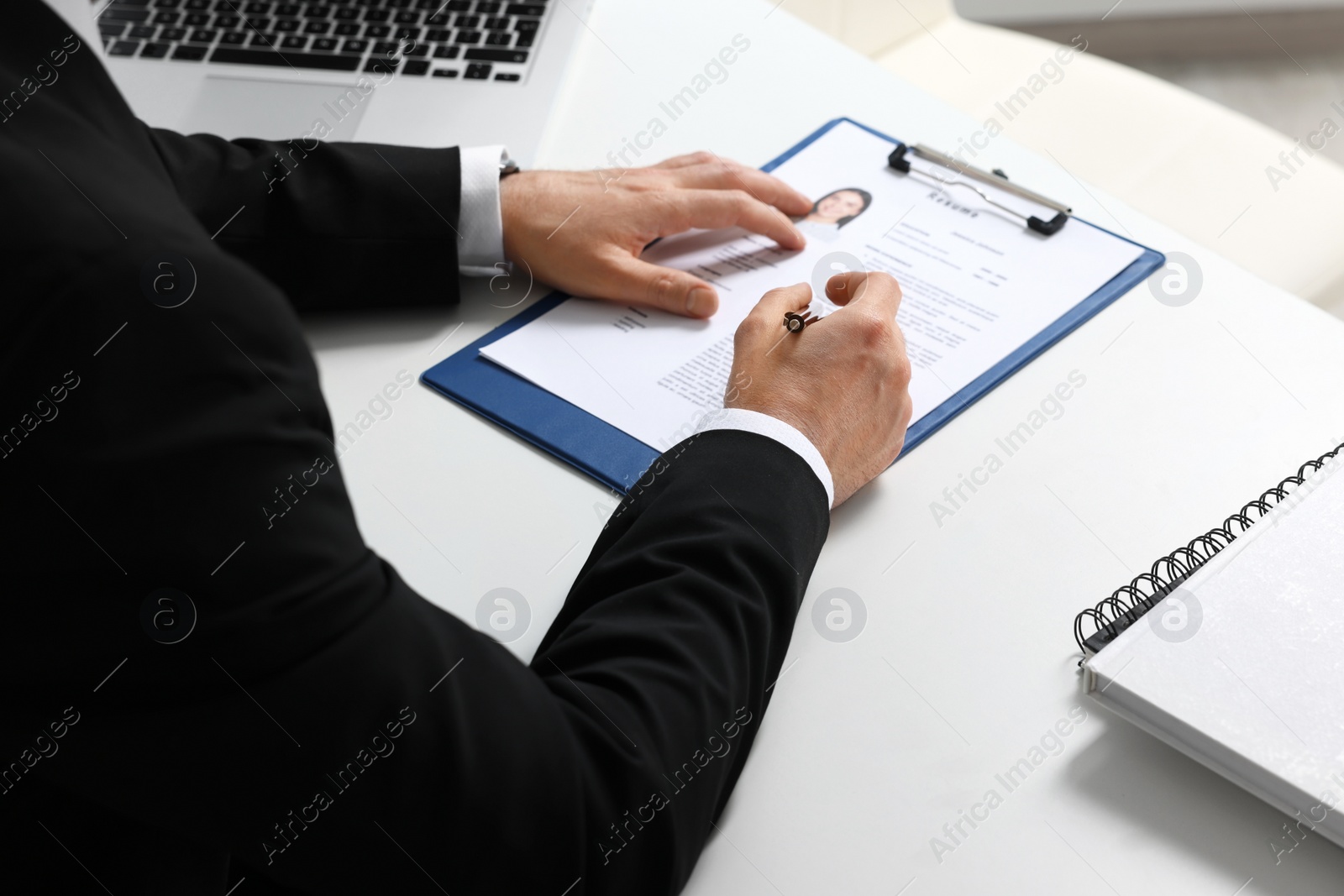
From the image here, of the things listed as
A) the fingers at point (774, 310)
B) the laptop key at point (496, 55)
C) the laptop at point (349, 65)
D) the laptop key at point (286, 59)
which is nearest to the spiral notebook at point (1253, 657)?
the fingers at point (774, 310)

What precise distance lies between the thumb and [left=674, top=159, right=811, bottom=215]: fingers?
0.12 meters

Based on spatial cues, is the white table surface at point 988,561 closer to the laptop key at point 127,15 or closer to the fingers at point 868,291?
the fingers at point 868,291

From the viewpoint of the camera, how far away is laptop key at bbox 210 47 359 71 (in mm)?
1276

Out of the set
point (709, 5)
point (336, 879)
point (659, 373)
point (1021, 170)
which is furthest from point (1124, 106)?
point (336, 879)

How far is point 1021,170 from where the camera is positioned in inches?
43.1

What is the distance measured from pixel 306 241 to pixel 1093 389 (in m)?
0.68

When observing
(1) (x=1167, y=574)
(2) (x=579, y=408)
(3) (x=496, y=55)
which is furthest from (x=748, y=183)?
(1) (x=1167, y=574)

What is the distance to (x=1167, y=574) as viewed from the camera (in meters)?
0.73

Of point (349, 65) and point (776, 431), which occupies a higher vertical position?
point (776, 431)

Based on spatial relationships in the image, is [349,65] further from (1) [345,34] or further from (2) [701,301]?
(2) [701,301]

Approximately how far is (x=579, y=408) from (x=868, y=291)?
250mm

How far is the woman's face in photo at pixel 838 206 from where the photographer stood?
3.41 ft

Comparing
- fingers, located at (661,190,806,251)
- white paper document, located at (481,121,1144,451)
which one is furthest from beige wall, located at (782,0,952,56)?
fingers, located at (661,190,806,251)

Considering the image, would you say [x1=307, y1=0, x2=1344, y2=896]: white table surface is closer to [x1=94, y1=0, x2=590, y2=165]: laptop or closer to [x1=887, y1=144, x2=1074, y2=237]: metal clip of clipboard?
[x1=887, y1=144, x2=1074, y2=237]: metal clip of clipboard
